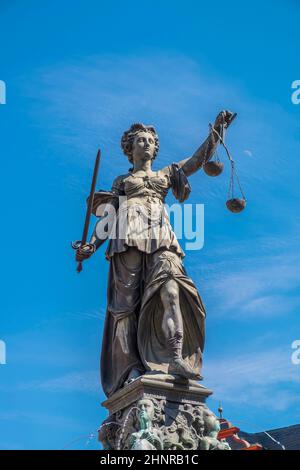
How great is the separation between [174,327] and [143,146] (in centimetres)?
314

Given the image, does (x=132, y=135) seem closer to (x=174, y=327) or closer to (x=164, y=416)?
(x=174, y=327)

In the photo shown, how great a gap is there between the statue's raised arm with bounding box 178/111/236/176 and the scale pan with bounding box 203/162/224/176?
1.30 ft

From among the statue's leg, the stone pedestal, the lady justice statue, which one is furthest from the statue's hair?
the stone pedestal

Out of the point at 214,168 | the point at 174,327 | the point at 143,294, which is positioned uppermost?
the point at 214,168

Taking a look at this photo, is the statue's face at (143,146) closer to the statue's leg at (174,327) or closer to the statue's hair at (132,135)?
the statue's hair at (132,135)

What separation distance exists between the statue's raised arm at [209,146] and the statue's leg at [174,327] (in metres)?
2.21

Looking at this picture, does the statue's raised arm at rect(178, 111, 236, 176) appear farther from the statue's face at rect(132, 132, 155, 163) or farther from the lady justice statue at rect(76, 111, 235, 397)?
the statue's face at rect(132, 132, 155, 163)

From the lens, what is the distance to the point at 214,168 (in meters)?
16.0

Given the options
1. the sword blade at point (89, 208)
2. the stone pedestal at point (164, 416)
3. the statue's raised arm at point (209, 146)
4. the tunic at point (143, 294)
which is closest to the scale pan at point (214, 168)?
the statue's raised arm at point (209, 146)

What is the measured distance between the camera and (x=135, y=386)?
1448 centimetres

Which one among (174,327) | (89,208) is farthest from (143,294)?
(89,208)

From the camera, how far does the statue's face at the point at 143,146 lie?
16578mm

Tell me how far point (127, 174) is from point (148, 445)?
4788 mm

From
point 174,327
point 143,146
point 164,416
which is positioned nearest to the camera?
point 164,416
